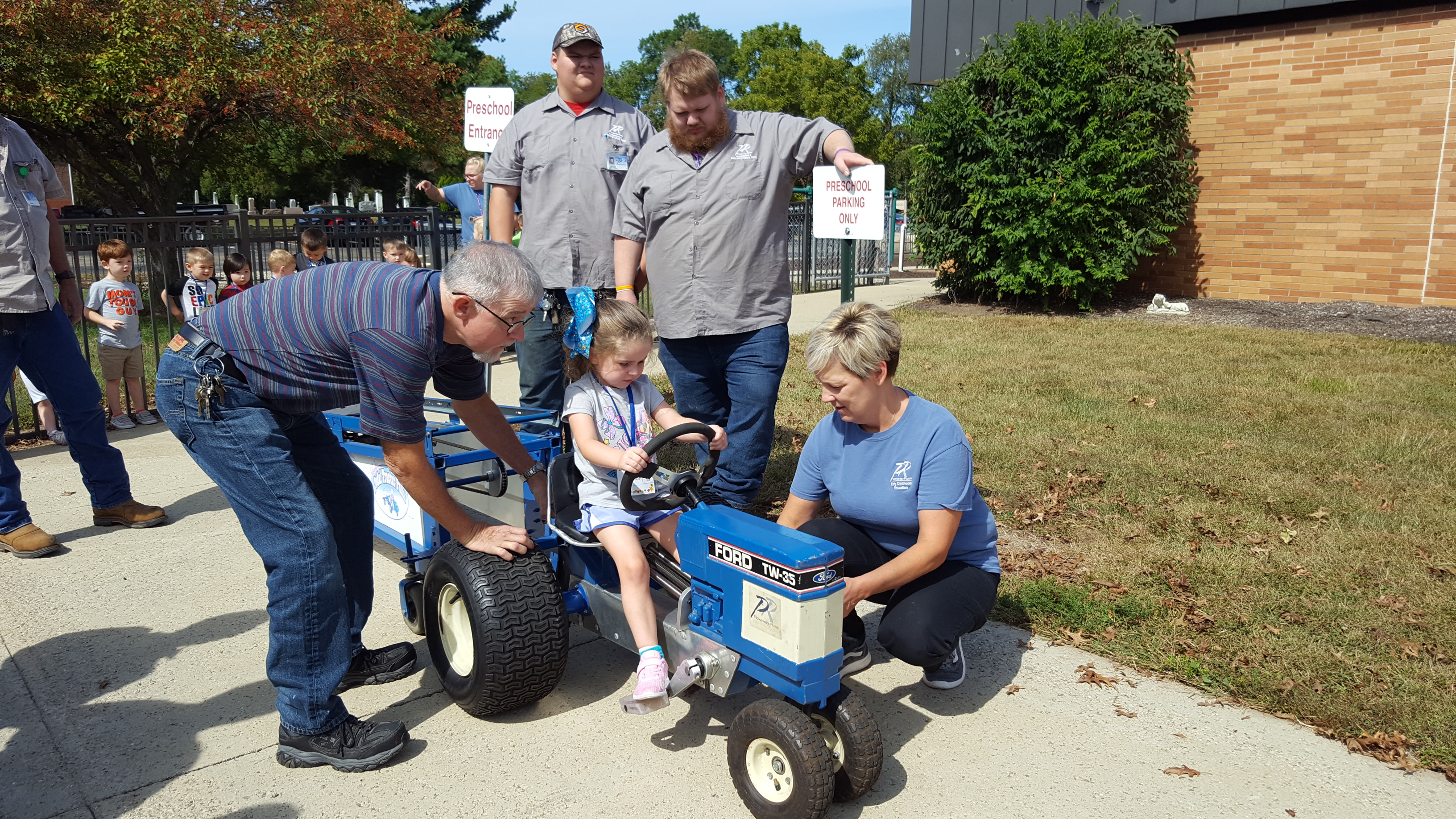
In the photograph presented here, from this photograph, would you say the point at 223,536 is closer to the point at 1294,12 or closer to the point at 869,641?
the point at 869,641

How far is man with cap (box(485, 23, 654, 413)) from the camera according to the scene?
14.0 ft

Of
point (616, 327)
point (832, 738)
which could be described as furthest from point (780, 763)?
point (616, 327)

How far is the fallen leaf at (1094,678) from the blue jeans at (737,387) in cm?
141

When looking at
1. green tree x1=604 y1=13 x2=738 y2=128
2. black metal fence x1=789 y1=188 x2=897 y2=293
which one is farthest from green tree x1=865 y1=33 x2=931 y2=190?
black metal fence x1=789 y1=188 x2=897 y2=293

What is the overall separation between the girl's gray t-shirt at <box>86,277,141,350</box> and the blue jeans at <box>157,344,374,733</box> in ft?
15.8

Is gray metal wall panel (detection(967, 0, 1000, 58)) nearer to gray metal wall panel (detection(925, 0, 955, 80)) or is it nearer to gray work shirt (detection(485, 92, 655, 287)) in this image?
gray metal wall panel (detection(925, 0, 955, 80))

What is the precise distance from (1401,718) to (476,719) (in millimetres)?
2913

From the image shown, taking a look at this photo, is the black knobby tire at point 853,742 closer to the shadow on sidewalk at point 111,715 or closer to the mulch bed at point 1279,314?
the shadow on sidewalk at point 111,715

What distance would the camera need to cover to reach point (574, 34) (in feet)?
13.6

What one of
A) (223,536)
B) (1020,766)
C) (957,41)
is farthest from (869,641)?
(957,41)

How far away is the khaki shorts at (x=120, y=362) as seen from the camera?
685cm

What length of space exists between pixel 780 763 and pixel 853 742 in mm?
204

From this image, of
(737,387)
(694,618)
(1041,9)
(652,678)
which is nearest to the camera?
(652,678)

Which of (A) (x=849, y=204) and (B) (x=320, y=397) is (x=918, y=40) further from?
(B) (x=320, y=397)
